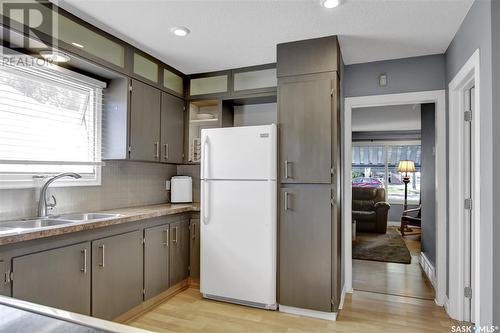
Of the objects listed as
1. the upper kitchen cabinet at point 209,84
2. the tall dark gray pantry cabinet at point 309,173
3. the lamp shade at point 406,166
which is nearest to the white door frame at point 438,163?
the tall dark gray pantry cabinet at point 309,173

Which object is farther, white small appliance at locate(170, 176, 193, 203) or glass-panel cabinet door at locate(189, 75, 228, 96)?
white small appliance at locate(170, 176, 193, 203)

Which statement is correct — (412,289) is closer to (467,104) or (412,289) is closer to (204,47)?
(467,104)

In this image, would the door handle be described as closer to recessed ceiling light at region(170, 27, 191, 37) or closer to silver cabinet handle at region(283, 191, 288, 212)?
recessed ceiling light at region(170, 27, 191, 37)

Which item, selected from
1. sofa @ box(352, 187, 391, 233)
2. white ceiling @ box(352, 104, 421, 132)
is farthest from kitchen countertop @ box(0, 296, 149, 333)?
sofa @ box(352, 187, 391, 233)

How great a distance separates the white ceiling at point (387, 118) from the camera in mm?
5527

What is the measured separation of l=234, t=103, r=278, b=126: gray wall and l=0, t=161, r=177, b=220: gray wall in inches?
43.3

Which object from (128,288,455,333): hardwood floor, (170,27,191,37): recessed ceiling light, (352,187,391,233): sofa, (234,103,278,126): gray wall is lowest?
(128,288,455,333): hardwood floor

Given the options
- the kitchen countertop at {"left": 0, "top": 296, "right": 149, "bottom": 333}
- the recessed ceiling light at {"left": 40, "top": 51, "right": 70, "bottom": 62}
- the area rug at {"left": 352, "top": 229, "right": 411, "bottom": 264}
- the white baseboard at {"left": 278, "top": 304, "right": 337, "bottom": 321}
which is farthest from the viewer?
the area rug at {"left": 352, "top": 229, "right": 411, "bottom": 264}

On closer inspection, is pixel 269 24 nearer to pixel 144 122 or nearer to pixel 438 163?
pixel 144 122

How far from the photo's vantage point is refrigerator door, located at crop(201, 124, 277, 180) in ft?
9.37

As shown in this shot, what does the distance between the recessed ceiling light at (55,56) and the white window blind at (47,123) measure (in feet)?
0.22

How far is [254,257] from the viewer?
2.88 meters

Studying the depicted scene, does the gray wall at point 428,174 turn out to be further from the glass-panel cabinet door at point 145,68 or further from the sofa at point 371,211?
the glass-panel cabinet door at point 145,68

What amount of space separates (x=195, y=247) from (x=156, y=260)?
21.8 inches
